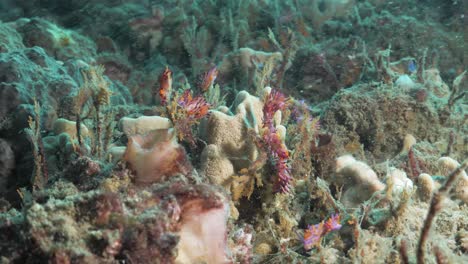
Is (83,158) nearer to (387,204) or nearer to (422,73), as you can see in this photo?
(387,204)

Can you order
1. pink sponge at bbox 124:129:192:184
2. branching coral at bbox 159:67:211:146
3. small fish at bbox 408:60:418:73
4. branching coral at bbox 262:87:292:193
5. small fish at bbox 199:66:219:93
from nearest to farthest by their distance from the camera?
pink sponge at bbox 124:129:192:184, branching coral at bbox 262:87:292:193, branching coral at bbox 159:67:211:146, small fish at bbox 199:66:219:93, small fish at bbox 408:60:418:73

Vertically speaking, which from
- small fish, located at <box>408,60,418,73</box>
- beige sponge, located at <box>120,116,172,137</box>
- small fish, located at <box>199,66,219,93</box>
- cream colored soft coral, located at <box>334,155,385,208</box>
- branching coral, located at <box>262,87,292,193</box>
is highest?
small fish, located at <box>199,66,219,93</box>

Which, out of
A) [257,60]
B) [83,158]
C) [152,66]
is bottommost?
[152,66]

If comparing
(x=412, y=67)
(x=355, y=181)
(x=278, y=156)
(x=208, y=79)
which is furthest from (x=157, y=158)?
(x=412, y=67)

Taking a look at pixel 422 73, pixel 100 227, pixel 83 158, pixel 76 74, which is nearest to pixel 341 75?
pixel 422 73

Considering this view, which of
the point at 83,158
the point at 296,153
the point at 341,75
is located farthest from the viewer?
the point at 341,75

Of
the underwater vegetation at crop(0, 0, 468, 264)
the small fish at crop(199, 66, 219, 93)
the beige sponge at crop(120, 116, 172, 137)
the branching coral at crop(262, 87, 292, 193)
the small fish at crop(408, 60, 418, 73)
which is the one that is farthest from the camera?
the small fish at crop(408, 60, 418, 73)

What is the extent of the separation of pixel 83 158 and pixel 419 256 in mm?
2122

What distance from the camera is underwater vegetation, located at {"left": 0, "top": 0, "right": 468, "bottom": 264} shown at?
1746mm

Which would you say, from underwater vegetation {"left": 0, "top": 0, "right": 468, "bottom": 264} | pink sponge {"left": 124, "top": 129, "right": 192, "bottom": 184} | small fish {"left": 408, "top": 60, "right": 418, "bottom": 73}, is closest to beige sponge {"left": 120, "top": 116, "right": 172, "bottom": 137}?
underwater vegetation {"left": 0, "top": 0, "right": 468, "bottom": 264}

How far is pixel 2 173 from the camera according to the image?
11.4 ft

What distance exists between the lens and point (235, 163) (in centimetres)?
305

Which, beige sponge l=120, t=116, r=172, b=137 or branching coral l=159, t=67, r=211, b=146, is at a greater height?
branching coral l=159, t=67, r=211, b=146

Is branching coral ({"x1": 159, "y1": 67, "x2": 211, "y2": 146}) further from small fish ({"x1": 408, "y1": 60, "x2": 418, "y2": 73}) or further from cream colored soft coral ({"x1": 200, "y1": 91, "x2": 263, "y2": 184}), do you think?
small fish ({"x1": 408, "y1": 60, "x2": 418, "y2": 73})
